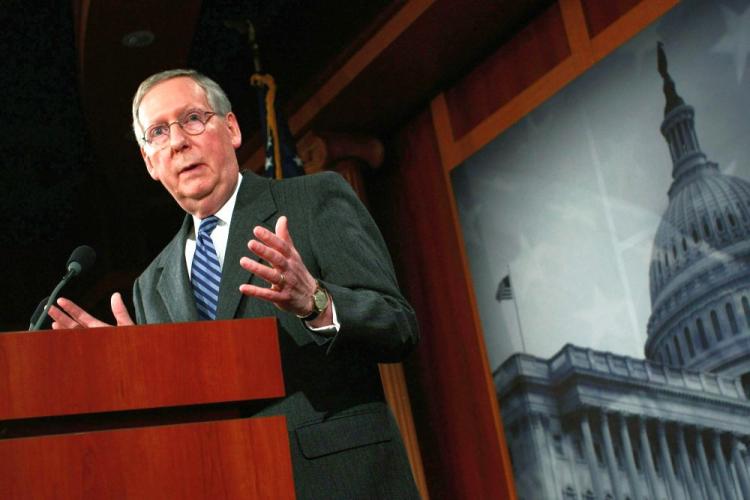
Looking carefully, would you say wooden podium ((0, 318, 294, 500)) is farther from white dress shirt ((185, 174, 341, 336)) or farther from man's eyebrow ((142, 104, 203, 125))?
man's eyebrow ((142, 104, 203, 125))

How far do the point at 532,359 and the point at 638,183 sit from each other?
932 millimetres

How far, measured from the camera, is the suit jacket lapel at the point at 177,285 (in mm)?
1677

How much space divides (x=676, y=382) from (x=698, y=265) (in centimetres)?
46

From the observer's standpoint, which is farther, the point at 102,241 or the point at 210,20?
the point at 102,241

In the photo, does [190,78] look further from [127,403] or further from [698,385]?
[698,385]

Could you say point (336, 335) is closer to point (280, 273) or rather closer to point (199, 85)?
point (280, 273)

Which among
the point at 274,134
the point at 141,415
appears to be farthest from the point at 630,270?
the point at 141,415

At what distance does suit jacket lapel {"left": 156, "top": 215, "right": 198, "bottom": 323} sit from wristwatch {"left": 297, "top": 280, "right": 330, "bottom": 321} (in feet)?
0.90

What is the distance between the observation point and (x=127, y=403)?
124cm

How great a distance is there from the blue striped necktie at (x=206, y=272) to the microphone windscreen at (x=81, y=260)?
0.93ft

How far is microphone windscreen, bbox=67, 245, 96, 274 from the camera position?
1.93m

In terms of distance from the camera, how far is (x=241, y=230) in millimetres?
1688

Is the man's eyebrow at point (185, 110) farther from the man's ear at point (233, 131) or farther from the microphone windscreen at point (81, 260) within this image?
the microphone windscreen at point (81, 260)

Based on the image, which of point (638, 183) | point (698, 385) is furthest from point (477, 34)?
point (698, 385)
